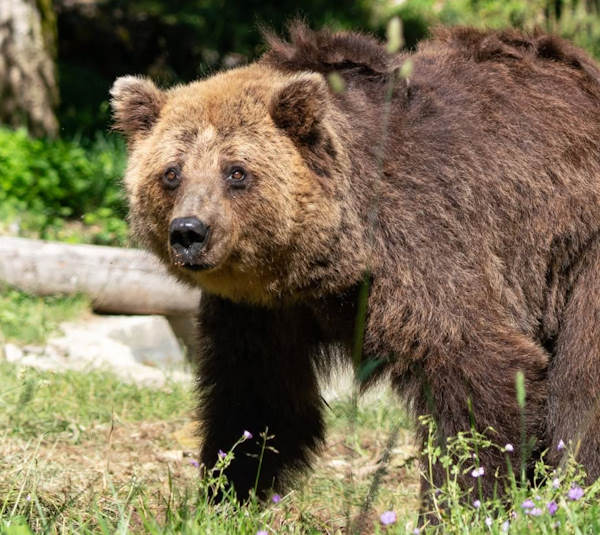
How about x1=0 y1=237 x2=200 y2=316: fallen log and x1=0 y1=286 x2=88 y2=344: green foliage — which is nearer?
x1=0 y1=286 x2=88 y2=344: green foliage

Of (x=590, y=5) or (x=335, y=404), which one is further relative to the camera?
(x=590, y=5)

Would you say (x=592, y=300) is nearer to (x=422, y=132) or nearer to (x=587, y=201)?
(x=587, y=201)

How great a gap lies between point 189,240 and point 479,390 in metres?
1.48

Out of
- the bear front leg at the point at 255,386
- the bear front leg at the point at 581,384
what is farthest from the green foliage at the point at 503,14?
the bear front leg at the point at 255,386

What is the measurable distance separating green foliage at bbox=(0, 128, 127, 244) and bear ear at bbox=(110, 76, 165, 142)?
561 centimetres

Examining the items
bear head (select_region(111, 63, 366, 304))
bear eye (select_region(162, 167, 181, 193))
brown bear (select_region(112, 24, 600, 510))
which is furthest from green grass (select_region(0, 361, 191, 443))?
bear eye (select_region(162, 167, 181, 193))

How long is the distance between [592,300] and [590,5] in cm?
1398

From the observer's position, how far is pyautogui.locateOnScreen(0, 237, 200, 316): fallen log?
9133 millimetres

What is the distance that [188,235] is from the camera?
4.55 metres

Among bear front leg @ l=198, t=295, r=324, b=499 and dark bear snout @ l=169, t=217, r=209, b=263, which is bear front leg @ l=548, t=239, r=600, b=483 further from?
dark bear snout @ l=169, t=217, r=209, b=263

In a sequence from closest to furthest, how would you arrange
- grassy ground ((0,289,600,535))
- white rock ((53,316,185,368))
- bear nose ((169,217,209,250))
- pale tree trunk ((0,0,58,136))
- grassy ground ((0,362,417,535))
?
grassy ground ((0,289,600,535)) → grassy ground ((0,362,417,535)) → bear nose ((169,217,209,250)) → white rock ((53,316,185,368)) → pale tree trunk ((0,0,58,136))

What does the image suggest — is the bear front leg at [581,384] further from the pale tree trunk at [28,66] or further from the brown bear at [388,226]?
the pale tree trunk at [28,66]

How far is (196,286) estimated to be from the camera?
16.8ft

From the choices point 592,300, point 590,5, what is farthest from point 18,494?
point 590,5
